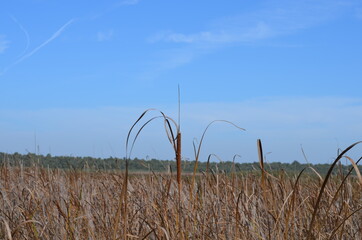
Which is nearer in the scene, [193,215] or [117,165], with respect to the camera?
[193,215]

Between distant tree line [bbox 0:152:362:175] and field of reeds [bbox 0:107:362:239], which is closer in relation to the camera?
field of reeds [bbox 0:107:362:239]

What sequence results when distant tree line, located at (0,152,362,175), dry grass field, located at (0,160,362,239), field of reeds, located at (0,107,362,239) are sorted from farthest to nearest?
1. distant tree line, located at (0,152,362,175)
2. dry grass field, located at (0,160,362,239)
3. field of reeds, located at (0,107,362,239)

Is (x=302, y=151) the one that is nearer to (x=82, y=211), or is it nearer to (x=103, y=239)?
(x=103, y=239)

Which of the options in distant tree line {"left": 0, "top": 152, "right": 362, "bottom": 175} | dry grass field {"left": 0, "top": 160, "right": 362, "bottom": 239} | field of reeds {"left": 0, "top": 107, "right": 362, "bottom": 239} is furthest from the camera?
distant tree line {"left": 0, "top": 152, "right": 362, "bottom": 175}

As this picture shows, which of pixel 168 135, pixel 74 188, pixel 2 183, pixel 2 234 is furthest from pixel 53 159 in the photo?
pixel 168 135

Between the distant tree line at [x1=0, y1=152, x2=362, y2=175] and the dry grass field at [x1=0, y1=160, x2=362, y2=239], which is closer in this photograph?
the dry grass field at [x1=0, y1=160, x2=362, y2=239]

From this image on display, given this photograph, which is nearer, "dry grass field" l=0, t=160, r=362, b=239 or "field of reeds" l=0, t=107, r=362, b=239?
"field of reeds" l=0, t=107, r=362, b=239

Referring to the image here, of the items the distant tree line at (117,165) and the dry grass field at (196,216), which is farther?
the distant tree line at (117,165)

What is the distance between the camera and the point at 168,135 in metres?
1.62

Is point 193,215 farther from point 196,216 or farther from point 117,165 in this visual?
point 117,165

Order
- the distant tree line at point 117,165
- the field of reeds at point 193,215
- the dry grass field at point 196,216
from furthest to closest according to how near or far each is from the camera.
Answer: the distant tree line at point 117,165 → the dry grass field at point 196,216 → the field of reeds at point 193,215

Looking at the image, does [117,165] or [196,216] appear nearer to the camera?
[196,216]

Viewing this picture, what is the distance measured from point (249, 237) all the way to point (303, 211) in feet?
2.38

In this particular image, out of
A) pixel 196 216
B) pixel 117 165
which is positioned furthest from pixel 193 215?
pixel 117 165
